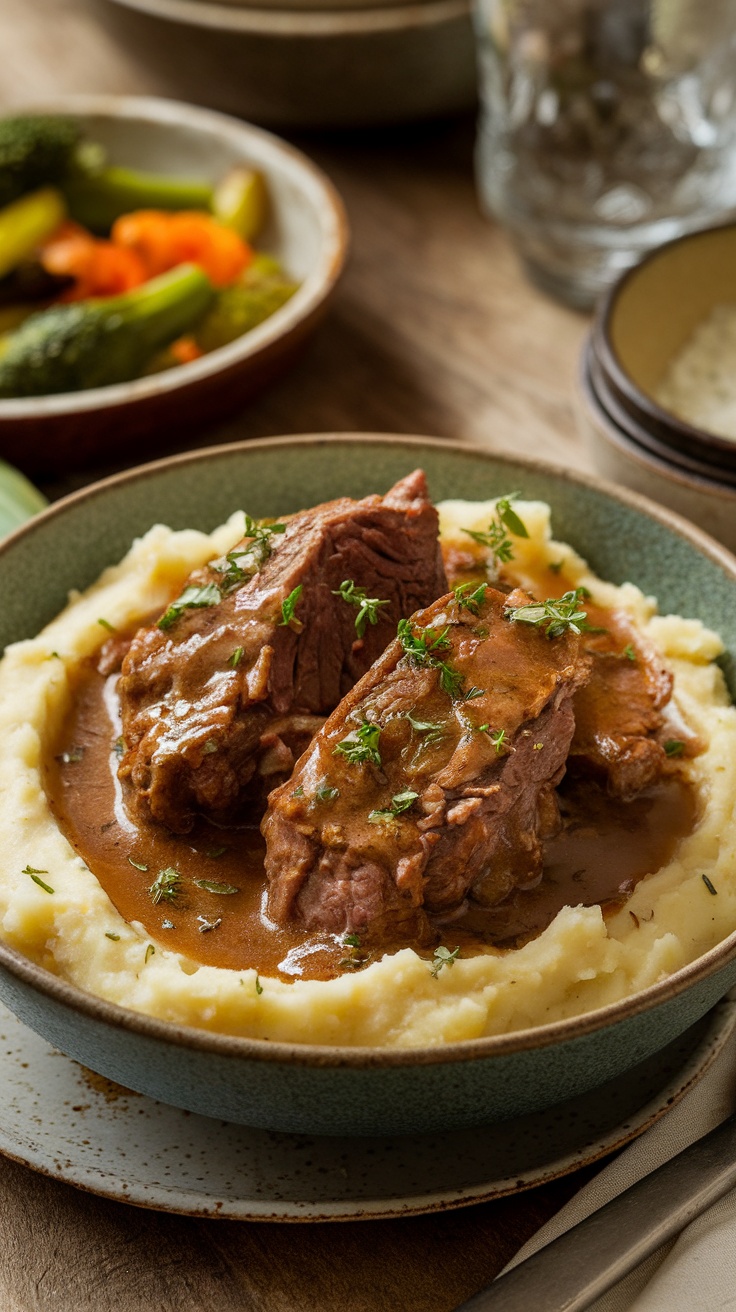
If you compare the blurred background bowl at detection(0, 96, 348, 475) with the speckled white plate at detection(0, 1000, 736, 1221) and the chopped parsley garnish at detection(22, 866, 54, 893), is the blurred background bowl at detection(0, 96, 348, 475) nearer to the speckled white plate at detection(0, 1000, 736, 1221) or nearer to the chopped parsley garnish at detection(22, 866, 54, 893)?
the chopped parsley garnish at detection(22, 866, 54, 893)

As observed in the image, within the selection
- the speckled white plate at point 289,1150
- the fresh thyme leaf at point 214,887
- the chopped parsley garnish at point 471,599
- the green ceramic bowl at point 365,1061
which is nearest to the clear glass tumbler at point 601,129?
the green ceramic bowl at point 365,1061

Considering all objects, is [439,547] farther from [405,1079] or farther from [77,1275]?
[77,1275]

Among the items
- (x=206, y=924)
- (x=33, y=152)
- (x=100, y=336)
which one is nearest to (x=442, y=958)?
(x=206, y=924)

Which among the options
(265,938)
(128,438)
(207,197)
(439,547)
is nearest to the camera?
(265,938)

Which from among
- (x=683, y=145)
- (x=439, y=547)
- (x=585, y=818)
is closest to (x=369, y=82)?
(x=683, y=145)

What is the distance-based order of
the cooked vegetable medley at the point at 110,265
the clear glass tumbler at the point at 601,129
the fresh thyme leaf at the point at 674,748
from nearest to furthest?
1. the fresh thyme leaf at the point at 674,748
2. the cooked vegetable medley at the point at 110,265
3. the clear glass tumbler at the point at 601,129

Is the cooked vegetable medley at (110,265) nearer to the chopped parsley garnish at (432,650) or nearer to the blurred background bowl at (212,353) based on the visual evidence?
the blurred background bowl at (212,353)
